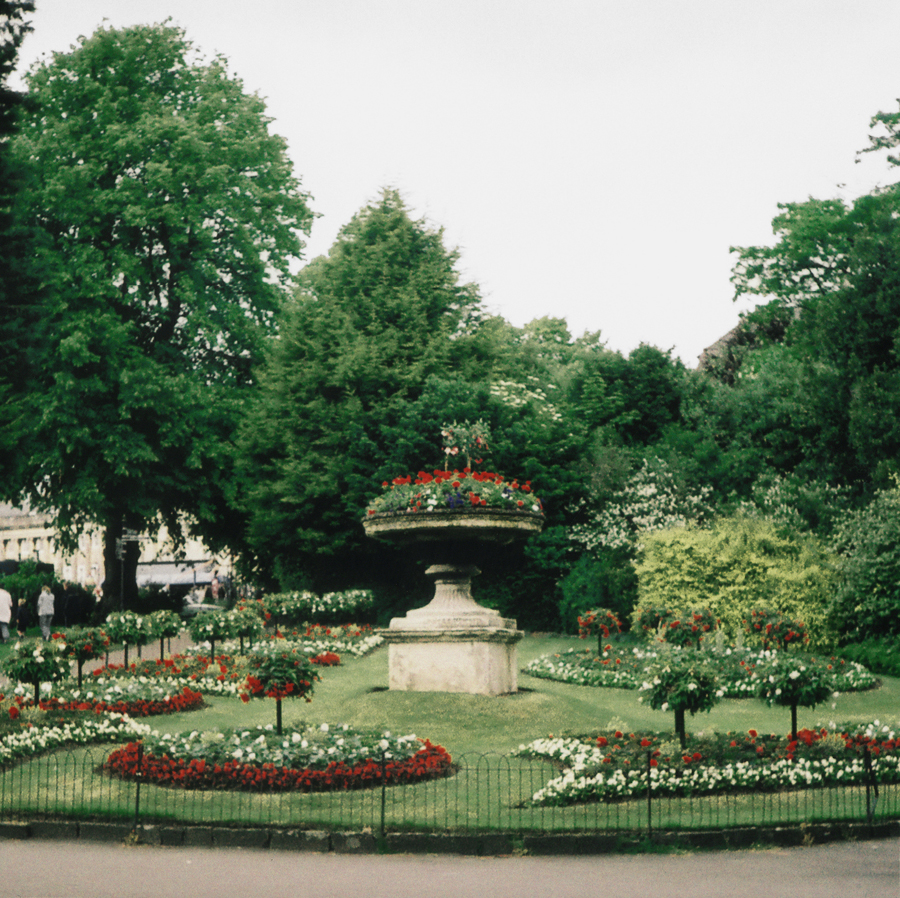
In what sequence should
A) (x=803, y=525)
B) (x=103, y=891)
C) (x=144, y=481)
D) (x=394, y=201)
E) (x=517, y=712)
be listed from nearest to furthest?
(x=103, y=891) < (x=517, y=712) < (x=803, y=525) < (x=144, y=481) < (x=394, y=201)

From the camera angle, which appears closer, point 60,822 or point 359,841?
point 359,841

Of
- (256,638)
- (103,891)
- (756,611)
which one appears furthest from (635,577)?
(103,891)

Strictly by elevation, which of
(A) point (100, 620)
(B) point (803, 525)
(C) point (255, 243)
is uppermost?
(C) point (255, 243)

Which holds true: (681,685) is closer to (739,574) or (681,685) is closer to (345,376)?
(739,574)

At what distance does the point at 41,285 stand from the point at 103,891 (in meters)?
20.6

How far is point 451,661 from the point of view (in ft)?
54.3

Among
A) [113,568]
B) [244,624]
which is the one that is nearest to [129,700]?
[244,624]

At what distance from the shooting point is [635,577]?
1066 inches

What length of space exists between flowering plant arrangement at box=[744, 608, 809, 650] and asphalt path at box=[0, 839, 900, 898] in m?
11.2

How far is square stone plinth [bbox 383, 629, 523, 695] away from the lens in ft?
54.0

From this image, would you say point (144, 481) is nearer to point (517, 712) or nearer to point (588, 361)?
point (588, 361)

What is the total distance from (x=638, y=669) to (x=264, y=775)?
10729mm

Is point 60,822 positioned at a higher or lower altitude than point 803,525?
lower

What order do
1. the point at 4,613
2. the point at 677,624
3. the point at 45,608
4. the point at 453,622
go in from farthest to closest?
the point at 45,608 < the point at 4,613 < the point at 677,624 < the point at 453,622
